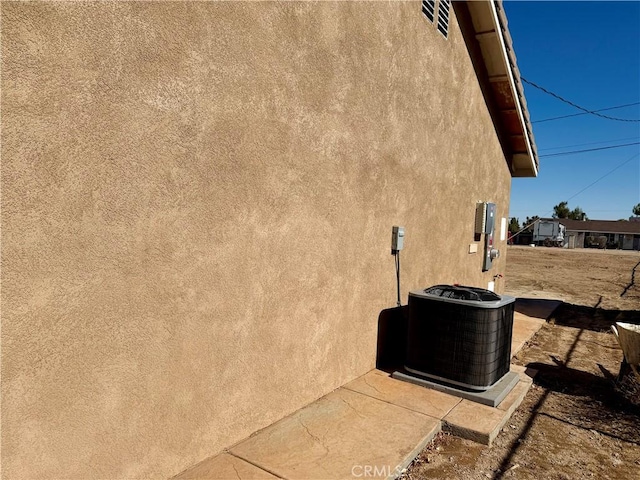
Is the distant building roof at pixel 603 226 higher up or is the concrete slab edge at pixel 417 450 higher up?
the distant building roof at pixel 603 226

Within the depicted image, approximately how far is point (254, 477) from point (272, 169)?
213 cm

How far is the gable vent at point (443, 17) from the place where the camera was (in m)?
5.38

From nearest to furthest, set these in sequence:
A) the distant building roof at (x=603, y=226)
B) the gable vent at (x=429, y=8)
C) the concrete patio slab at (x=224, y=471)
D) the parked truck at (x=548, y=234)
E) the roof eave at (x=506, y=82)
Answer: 1. the concrete patio slab at (x=224, y=471)
2. the gable vent at (x=429, y=8)
3. the roof eave at (x=506, y=82)
4. the parked truck at (x=548, y=234)
5. the distant building roof at (x=603, y=226)

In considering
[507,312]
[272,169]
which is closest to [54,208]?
[272,169]

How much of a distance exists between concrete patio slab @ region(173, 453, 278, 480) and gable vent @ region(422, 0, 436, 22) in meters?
5.19

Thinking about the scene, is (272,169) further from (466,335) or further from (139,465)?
(466,335)

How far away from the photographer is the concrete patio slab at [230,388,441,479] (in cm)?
279

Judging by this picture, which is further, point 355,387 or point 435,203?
point 435,203

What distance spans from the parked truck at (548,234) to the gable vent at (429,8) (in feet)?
165

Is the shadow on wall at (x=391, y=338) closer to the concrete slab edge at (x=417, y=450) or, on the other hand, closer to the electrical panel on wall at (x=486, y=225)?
the concrete slab edge at (x=417, y=450)

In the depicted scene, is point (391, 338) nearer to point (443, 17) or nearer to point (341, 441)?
point (341, 441)

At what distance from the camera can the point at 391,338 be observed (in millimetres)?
5051

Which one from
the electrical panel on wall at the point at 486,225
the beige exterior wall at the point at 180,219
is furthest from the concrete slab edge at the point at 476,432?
the electrical panel on wall at the point at 486,225

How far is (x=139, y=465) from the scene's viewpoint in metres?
2.37
